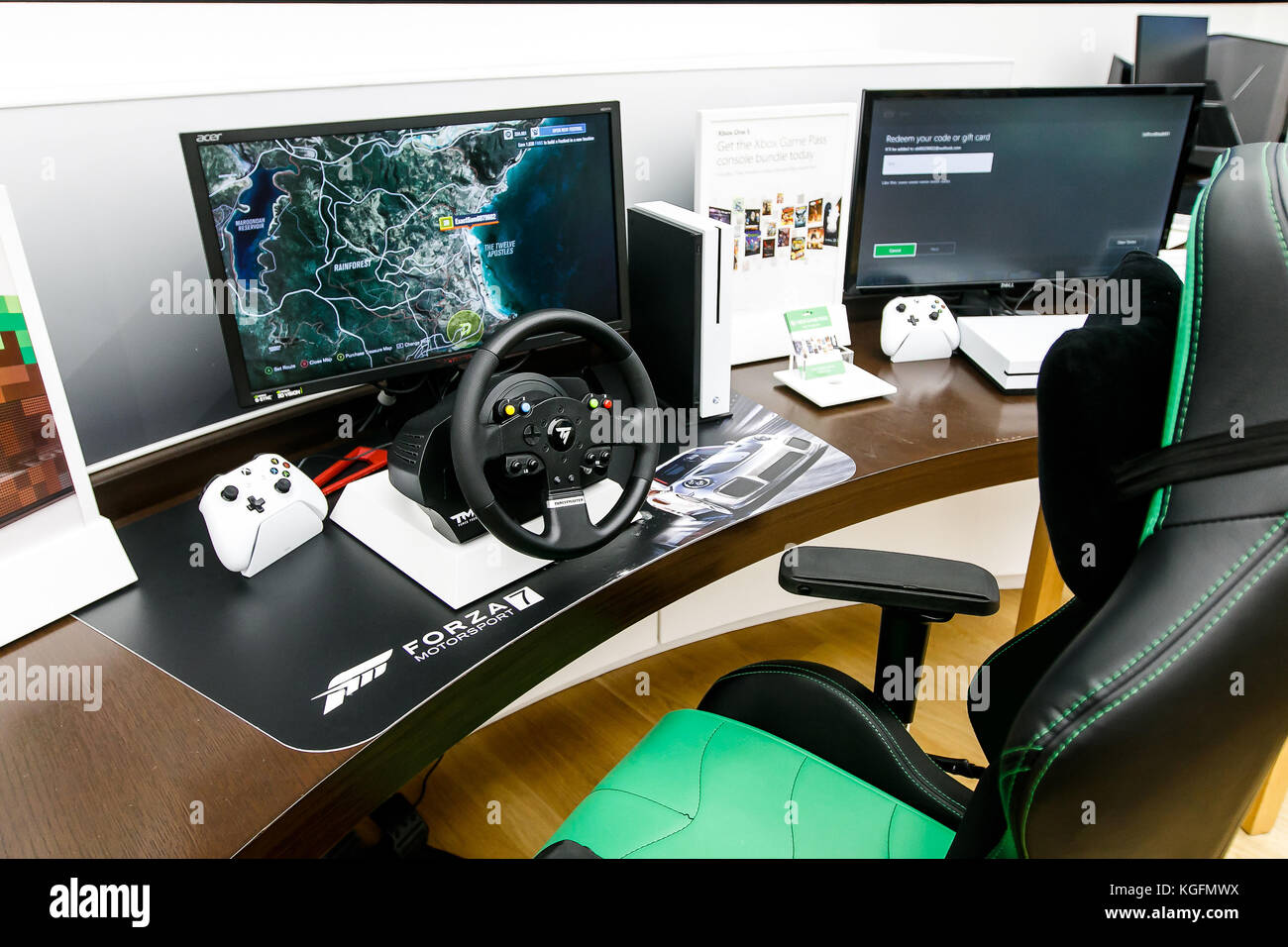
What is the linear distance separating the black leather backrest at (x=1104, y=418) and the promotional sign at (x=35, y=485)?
1.03 metres

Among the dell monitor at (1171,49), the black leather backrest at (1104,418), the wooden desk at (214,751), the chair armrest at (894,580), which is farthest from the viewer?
the dell monitor at (1171,49)

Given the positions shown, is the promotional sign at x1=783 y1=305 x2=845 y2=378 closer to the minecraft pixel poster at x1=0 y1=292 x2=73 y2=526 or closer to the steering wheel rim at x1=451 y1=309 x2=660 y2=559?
the steering wheel rim at x1=451 y1=309 x2=660 y2=559

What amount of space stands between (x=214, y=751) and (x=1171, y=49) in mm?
2957

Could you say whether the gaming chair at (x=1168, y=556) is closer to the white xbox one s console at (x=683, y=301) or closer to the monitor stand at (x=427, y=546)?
the monitor stand at (x=427, y=546)

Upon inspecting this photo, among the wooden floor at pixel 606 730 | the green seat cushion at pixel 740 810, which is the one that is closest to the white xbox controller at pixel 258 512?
the green seat cushion at pixel 740 810

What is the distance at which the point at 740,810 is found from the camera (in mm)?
1013

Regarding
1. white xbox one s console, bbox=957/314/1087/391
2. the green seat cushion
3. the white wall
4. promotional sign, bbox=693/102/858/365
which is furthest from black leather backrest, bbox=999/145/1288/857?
the white wall

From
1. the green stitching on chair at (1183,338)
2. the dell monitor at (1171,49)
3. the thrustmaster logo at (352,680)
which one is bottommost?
the thrustmaster logo at (352,680)

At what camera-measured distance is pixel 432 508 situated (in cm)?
116

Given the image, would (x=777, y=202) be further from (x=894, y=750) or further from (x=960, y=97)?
(x=894, y=750)

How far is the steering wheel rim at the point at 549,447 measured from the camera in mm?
1001

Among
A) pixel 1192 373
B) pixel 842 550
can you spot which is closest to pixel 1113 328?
pixel 1192 373

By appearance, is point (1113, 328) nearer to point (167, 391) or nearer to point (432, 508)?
point (432, 508)
